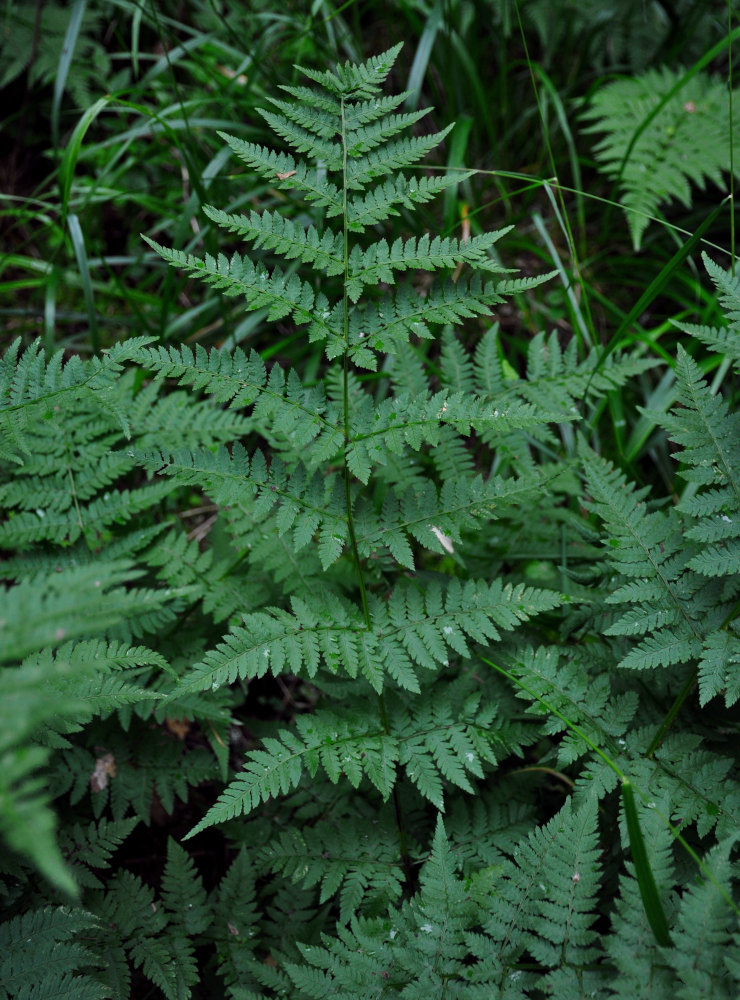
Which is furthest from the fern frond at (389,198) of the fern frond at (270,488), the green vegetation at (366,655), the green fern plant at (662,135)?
the green fern plant at (662,135)

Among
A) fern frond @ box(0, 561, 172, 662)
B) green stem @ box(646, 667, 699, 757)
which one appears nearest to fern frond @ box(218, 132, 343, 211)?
fern frond @ box(0, 561, 172, 662)

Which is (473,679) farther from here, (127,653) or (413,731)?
(127,653)

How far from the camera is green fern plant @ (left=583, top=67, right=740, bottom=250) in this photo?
3.57 metres

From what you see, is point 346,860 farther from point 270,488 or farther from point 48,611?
point 48,611

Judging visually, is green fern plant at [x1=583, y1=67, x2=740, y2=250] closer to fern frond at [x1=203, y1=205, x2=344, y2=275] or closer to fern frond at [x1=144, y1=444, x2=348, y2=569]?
fern frond at [x1=203, y1=205, x2=344, y2=275]

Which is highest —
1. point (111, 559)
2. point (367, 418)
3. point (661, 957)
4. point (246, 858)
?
point (367, 418)

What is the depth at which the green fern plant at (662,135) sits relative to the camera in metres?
3.57

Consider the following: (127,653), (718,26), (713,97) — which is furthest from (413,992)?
(718,26)

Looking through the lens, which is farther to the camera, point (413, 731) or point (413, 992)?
point (413, 731)

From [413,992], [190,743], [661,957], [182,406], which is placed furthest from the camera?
[190,743]

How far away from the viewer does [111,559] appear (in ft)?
8.27

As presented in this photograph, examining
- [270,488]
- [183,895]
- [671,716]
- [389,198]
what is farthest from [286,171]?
[183,895]

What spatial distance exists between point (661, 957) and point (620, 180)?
3.32m

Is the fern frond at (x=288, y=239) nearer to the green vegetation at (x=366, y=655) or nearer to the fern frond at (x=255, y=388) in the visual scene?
the green vegetation at (x=366, y=655)
